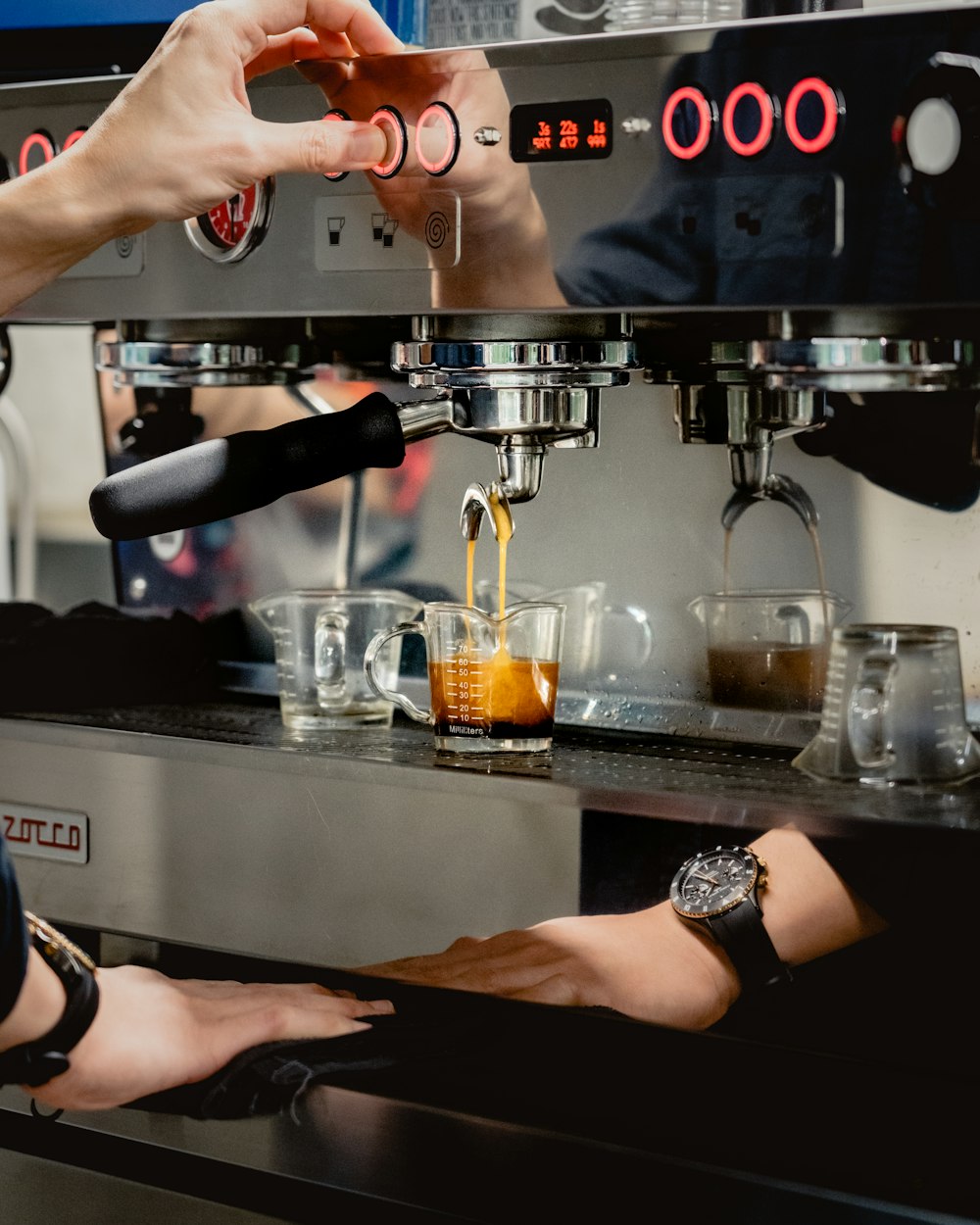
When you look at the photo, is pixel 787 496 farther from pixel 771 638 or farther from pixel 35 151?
pixel 35 151

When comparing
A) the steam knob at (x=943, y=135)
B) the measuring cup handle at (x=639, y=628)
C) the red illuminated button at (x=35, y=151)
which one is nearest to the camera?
the steam knob at (x=943, y=135)

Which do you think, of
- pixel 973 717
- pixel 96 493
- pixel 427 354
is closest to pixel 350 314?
pixel 427 354

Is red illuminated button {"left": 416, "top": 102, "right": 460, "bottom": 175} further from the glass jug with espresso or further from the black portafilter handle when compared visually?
the glass jug with espresso

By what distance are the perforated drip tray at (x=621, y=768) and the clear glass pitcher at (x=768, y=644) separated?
0.03m

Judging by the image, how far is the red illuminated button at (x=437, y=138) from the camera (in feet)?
2.27

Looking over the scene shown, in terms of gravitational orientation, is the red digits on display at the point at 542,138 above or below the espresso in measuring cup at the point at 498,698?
above

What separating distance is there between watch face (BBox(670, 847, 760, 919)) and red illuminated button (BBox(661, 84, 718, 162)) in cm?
31

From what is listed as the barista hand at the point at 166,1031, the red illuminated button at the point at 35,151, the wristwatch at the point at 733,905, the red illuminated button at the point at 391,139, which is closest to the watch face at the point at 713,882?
the wristwatch at the point at 733,905

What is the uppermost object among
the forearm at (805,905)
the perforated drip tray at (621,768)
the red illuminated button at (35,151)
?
the red illuminated button at (35,151)

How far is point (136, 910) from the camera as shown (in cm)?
81

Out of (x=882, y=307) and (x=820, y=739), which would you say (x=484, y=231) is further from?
(x=820, y=739)

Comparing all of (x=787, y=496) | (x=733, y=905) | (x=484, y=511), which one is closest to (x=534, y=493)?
(x=484, y=511)

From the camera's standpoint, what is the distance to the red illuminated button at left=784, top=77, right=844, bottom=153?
2.02ft

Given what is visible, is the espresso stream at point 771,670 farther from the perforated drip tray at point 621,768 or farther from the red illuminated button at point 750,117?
the red illuminated button at point 750,117
